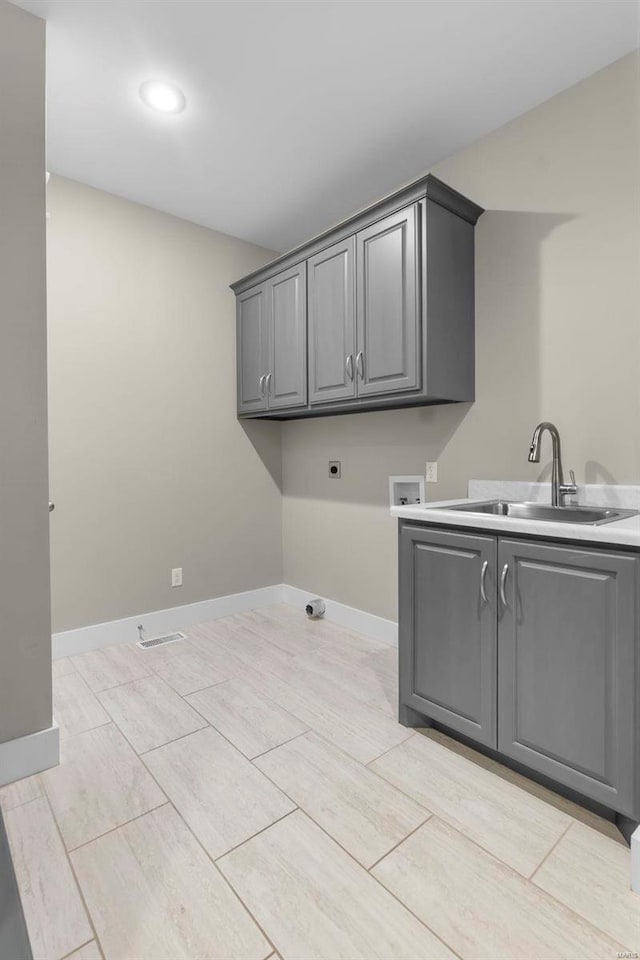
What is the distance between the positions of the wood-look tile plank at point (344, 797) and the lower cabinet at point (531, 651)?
13.5 inches

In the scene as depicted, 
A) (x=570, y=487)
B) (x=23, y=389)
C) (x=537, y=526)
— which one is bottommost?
(x=537, y=526)

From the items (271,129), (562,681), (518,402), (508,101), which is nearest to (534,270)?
(518,402)

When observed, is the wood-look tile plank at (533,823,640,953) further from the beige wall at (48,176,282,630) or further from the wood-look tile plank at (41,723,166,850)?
the beige wall at (48,176,282,630)

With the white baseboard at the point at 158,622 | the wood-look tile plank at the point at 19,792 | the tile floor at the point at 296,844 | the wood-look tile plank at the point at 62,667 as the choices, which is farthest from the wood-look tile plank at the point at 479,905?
the white baseboard at the point at 158,622

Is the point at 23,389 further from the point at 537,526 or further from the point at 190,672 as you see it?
the point at 537,526

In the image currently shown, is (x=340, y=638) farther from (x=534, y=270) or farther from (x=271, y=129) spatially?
(x=271, y=129)

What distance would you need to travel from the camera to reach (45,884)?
1.22 metres

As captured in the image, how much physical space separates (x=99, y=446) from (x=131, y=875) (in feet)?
6.72

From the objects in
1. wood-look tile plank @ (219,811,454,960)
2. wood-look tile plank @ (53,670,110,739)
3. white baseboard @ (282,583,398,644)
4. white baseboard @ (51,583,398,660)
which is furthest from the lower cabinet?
wood-look tile plank @ (53,670,110,739)

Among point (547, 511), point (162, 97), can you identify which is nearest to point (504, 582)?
point (547, 511)

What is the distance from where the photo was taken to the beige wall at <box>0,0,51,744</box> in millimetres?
1631

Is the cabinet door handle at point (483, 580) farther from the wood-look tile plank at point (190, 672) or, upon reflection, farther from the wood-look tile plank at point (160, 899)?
the wood-look tile plank at point (190, 672)

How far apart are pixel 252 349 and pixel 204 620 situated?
181cm

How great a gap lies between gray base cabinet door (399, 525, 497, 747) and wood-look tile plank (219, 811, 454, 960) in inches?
24.0
